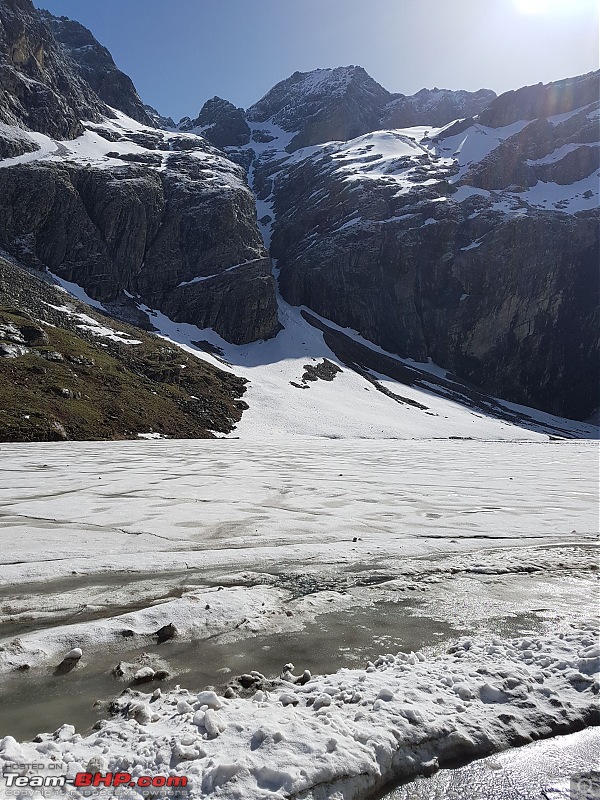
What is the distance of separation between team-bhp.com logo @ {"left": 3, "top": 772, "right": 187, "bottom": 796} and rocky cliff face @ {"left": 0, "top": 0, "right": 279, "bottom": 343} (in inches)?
3782

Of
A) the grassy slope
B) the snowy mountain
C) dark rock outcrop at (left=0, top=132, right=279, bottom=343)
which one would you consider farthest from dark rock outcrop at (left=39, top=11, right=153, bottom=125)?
the grassy slope

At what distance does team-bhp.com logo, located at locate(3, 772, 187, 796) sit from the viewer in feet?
8.18

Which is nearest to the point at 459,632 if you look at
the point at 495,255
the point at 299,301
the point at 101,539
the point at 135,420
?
the point at 101,539

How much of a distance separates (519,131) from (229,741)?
219032 mm

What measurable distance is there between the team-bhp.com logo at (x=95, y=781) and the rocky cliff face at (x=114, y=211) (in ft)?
315

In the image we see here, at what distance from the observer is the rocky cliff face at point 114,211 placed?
90375 millimetres

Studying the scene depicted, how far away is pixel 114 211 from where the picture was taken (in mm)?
98625

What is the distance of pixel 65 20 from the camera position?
19888 cm

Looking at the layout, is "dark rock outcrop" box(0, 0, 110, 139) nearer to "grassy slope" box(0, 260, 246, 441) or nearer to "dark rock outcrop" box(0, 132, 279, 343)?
"dark rock outcrop" box(0, 132, 279, 343)

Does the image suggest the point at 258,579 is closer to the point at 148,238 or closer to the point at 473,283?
the point at 148,238

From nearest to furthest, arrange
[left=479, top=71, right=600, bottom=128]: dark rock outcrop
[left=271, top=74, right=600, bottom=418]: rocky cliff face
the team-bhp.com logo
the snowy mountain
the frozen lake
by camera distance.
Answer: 1. the team-bhp.com logo
2. the frozen lake
3. the snowy mountain
4. [left=271, top=74, right=600, bottom=418]: rocky cliff face
5. [left=479, top=71, right=600, bottom=128]: dark rock outcrop

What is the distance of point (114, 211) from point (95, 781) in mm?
113221

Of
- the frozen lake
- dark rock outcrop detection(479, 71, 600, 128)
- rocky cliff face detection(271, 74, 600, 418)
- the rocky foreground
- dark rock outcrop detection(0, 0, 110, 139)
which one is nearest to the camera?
the rocky foreground

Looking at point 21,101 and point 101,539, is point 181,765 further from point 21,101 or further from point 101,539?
point 21,101
